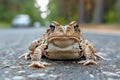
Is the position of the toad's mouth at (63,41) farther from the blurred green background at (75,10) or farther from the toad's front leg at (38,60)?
the blurred green background at (75,10)

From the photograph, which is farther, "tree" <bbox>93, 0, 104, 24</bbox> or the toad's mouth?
"tree" <bbox>93, 0, 104, 24</bbox>

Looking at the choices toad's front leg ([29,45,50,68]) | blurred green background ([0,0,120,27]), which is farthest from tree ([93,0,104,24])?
toad's front leg ([29,45,50,68])

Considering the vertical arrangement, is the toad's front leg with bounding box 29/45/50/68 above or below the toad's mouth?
below

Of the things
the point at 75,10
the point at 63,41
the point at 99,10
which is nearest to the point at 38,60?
the point at 63,41

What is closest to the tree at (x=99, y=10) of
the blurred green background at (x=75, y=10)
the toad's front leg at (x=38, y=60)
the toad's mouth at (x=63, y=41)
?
the blurred green background at (x=75, y=10)

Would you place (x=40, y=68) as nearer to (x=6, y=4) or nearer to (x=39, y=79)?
(x=39, y=79)

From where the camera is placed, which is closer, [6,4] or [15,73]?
[15,73]

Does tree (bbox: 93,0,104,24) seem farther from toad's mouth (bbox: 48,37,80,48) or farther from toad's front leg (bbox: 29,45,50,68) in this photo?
toad's mouth (bbox: 48,37,80,48)

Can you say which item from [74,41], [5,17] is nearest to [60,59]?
[74,41]
